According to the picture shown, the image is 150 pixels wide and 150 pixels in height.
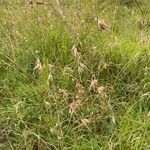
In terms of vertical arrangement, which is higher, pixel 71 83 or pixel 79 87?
pixel 79 87

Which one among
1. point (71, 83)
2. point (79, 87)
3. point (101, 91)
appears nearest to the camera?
point (101, 91)

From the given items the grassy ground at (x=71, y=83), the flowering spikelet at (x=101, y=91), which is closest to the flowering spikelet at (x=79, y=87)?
the grassy ground at (x=71, y=83)

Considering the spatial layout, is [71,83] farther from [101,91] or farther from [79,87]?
[101,91]

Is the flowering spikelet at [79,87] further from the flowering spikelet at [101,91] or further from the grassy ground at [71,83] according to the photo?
the flowering spikelet at [101,91]

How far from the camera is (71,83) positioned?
11.6 ft

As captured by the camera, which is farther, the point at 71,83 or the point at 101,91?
the point at 71,83

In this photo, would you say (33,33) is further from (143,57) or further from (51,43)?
(143,57)

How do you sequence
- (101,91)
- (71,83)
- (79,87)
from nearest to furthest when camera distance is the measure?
(101,91) → (79,87) → (71,83)

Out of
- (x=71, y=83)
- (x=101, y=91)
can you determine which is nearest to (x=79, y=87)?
(x=101, y=91)

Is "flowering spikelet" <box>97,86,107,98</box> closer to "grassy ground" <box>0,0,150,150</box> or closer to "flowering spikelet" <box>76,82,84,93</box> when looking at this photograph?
"grassy ground" <box>0,0,150,150</box>

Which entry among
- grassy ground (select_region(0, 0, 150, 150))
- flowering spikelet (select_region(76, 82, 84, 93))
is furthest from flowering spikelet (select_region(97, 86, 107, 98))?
flowering spikelet (select_region(76, 82, 84, 93))

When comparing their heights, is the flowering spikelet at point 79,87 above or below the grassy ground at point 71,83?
above

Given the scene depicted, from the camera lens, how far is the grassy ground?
299 cm

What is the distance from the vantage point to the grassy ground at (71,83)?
2986mm
